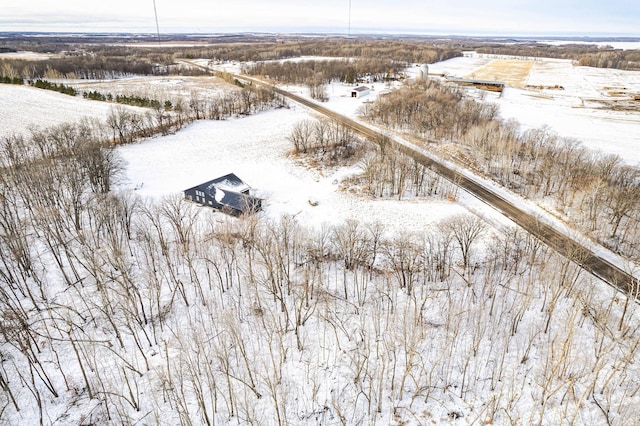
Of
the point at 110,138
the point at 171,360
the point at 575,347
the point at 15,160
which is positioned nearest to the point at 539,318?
the point at 575,347

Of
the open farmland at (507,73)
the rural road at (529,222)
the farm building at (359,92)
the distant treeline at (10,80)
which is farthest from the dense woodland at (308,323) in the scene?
the open farmland at (507,73)

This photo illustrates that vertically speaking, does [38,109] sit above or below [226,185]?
above

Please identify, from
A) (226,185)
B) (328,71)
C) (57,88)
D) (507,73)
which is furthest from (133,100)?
(507,73)

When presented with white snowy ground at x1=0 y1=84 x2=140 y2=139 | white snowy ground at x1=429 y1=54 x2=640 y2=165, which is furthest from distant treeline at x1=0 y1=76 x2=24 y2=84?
white snowy ground at x1=429 y1=54 x2=640 y2=165

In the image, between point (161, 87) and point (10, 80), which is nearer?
point (10, 80)

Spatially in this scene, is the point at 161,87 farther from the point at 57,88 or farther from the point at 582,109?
the point at 582,109
